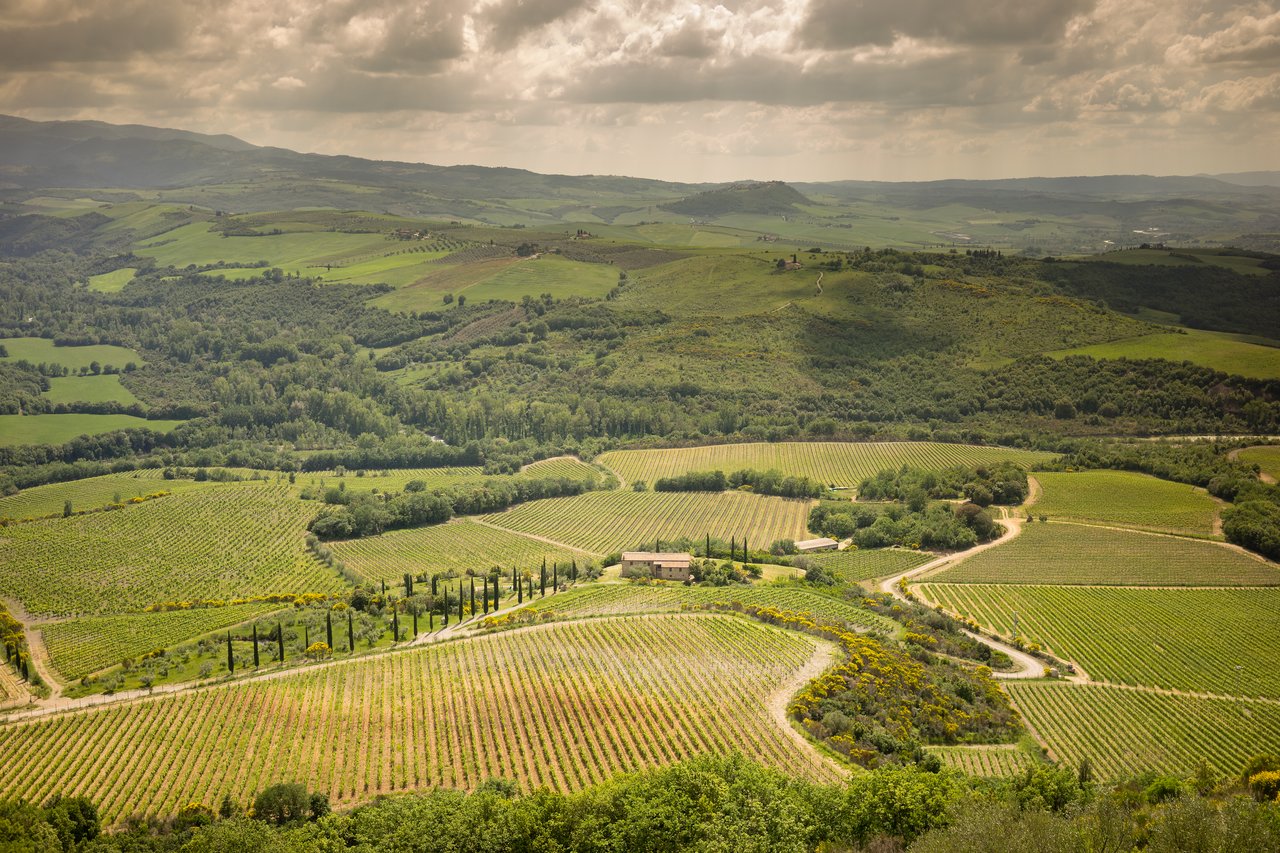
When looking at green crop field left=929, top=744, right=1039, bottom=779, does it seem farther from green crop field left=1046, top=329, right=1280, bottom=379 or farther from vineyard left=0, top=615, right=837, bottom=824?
green crop field left=1046, top=329, right=1280, bottom=379

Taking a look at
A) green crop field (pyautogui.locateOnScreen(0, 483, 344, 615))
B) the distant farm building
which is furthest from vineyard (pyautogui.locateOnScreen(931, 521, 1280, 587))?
green crop field (pyautogui.locateOnScreen(0, 483, 344, 615))

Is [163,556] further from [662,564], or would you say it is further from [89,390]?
[89,390]

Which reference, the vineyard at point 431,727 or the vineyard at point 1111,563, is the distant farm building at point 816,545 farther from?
the vineyard at point 431,727

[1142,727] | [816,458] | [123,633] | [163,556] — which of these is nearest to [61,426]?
[163,556]

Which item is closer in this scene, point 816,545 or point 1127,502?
point 816,545

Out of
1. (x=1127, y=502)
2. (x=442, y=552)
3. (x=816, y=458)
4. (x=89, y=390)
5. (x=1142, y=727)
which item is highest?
(x=1127, y=502)

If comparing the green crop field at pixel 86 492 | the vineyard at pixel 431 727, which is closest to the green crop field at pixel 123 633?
the vineyard at pixel 431 727

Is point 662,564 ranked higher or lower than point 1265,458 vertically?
lower

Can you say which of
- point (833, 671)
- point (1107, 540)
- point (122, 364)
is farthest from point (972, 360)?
point (122, 364)

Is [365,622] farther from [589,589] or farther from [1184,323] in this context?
[1184,323]
